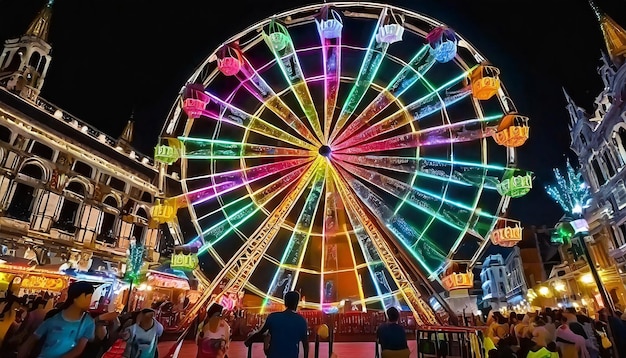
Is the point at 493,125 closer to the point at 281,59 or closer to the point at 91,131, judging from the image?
the point at 281,59

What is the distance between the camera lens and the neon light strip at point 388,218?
15.9 meters

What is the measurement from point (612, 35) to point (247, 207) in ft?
93.2

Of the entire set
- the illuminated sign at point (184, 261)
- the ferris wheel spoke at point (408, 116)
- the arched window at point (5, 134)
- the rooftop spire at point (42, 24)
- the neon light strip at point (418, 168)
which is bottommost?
the illuminated sign at point (184, 261)

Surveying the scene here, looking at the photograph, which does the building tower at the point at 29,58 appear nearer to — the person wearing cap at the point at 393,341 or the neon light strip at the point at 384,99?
the neon light strip at the point at 384,99

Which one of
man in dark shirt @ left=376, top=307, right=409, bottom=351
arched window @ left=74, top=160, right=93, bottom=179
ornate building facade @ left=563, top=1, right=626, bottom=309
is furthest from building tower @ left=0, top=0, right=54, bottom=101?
ornate building facade @ left=563, top=1, right=626, bottom=309

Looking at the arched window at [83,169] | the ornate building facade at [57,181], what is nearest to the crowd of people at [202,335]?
the ornate building facade at [57,181]

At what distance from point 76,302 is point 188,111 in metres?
13.0

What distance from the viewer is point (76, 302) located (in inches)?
143

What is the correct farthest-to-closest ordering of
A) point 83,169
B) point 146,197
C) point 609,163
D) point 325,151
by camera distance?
point 146,197
point 609,163
point 83,169
point 325,151

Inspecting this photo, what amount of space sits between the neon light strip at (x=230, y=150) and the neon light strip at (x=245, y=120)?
0.55 meters

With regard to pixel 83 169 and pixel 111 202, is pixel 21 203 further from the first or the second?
pixel 111 202

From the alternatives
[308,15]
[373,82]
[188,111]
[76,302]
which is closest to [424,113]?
[373,82]

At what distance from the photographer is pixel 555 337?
6977 mm

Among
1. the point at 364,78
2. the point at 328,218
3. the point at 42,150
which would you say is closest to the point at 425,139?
the point at 364,78
